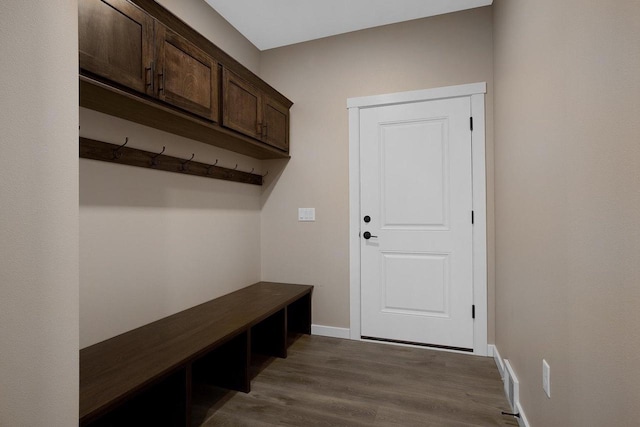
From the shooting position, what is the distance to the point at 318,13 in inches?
106

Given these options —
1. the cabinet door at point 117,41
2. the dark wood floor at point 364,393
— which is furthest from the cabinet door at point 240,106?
the dark wood floor at point 364,393

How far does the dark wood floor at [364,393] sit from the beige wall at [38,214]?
1.13 metres

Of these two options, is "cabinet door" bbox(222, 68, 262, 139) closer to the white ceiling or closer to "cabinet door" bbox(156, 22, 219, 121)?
"cabinet door" bbox(156, 22, 219, 121)

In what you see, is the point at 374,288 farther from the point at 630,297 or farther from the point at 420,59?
the point at 630,297

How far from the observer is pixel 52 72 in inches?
35.1

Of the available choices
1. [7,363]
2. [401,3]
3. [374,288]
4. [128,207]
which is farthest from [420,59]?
[7,363]

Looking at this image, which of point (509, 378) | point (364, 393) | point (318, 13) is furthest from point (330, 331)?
point (318, 13)

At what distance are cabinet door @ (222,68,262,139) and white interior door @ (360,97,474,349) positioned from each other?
0.95 m

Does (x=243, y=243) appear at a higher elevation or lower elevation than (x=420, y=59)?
lower

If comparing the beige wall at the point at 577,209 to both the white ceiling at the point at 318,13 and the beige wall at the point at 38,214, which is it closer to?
the white ceiling at the point at 318,13

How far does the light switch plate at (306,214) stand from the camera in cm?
310

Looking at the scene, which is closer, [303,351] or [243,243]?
[303,351]

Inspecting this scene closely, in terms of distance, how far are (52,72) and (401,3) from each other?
2511mm

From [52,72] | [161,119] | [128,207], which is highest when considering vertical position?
[161,119]
